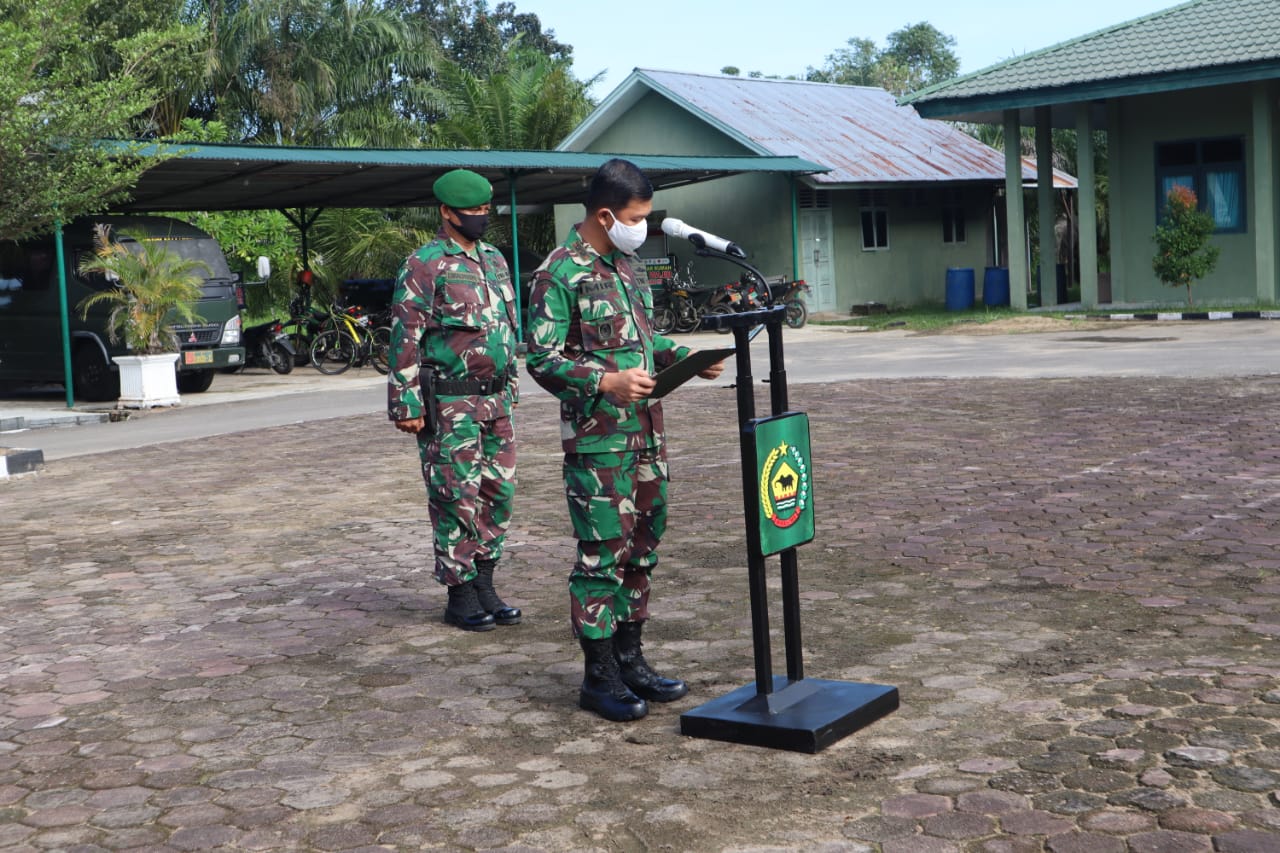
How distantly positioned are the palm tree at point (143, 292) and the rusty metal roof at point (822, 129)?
13952mm

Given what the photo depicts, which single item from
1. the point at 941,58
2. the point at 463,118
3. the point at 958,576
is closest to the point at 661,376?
the point at 958,576

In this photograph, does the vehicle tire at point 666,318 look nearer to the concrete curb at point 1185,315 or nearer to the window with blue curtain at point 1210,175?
the concrete curb at point 1185,315

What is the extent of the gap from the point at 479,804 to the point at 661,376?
127 cm

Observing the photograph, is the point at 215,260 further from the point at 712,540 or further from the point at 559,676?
the point at 559,676

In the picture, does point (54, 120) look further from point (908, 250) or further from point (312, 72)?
point (312, 72)

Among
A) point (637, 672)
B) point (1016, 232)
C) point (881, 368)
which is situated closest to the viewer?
point (637, 672)

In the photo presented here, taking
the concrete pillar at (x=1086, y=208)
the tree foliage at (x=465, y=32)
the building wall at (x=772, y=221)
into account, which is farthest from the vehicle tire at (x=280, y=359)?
the tree foliage at (x=465, y=32)

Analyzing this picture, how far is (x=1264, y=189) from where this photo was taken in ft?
75.5

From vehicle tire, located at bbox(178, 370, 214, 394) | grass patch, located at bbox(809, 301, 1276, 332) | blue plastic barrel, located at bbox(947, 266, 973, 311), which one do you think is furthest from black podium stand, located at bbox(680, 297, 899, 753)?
blue plastic barrel, located at bbox(947, 266, 973, 311)

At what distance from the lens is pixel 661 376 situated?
4.25 metres

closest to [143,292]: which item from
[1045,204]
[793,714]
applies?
[793,714]

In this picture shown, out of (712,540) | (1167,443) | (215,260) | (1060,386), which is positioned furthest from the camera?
(215,260)

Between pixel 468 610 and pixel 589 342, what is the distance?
69.3 inches

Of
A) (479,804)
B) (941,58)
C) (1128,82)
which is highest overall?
(941,58)
